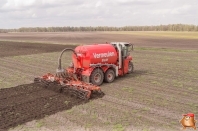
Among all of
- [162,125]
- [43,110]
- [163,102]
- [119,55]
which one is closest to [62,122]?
[43,110]

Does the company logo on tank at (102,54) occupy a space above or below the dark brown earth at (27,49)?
above

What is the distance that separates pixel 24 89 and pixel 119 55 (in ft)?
16.7

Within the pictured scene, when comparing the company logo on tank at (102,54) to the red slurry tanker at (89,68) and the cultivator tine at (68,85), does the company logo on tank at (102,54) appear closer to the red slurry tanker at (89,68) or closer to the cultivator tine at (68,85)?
the red slurry tanker at (89,68)

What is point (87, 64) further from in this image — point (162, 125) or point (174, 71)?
point (174, 71)

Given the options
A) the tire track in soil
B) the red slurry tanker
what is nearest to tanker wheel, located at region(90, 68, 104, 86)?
the red slurry tanker

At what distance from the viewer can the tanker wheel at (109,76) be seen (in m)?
11.8

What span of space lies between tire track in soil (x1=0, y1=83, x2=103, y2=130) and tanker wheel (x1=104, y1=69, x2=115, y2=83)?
2.37 meters

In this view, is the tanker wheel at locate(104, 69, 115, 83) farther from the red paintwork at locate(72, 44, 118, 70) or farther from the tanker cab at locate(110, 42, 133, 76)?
the tanker cab at locate(110, 42, 133, 76)

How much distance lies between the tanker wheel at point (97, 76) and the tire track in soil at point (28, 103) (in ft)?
5.43

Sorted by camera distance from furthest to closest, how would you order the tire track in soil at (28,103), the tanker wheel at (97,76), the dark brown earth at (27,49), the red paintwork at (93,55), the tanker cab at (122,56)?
1. the dark brown earth at (27,49)
2. the tanker cab at (122,56)
3. the tanker wheel at (97,76)
4. the red paintwork at (93,55)
5. the tire track in soil at (28,103)

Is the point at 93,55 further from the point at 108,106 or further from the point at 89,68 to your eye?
the point at 108,106

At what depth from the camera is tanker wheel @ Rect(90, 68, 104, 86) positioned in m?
11.2

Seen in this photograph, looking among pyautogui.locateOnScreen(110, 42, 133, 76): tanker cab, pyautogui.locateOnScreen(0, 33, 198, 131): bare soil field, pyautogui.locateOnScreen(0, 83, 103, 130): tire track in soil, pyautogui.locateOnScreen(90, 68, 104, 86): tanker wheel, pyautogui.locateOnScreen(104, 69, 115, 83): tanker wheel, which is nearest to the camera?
pyautogui.locateOnScreen(0, 33, 198, 131): bare soil field

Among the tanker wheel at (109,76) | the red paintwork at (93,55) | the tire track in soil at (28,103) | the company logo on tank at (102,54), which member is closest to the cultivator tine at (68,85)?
the tire track in soil at (28,103)
